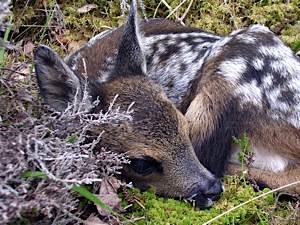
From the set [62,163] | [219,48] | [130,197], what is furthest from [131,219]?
[219,48]

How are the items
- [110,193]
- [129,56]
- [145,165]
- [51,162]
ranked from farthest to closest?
[129,56] → [145,165] → [110,193] → [51,162]

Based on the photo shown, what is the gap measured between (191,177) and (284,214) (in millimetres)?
700

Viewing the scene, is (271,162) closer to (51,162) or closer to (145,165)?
(145,165)

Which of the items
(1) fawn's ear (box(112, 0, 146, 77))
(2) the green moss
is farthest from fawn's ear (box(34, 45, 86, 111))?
(2) the green moss

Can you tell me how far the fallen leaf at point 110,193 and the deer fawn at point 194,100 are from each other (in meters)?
0.24

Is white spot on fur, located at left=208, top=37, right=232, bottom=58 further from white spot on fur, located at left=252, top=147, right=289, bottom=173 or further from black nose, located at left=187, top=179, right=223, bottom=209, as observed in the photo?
black nose, located at left=187, top=179, right=223, bottom=209

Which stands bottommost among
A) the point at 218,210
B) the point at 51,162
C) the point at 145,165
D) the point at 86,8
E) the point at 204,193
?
the point at 218,210

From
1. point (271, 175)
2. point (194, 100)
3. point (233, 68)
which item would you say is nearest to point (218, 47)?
point (233, 68)

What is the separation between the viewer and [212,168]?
5.76 metres

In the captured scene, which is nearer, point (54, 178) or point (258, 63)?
point (54, 178)

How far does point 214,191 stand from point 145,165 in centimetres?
48

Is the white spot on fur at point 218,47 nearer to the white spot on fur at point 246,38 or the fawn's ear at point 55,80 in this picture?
the white spot on fur at point 246,38

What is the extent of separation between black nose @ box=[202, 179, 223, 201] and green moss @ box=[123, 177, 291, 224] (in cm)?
7

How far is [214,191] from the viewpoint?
Answer: 213 inches
